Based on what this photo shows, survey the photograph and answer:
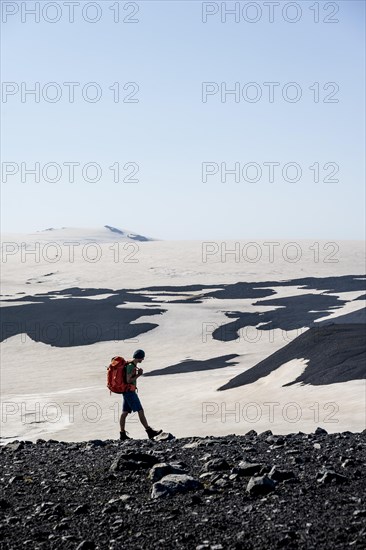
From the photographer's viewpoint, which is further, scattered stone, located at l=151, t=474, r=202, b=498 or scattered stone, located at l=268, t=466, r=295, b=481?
scattered stone, located at l=268, t=466, r=295, b=481

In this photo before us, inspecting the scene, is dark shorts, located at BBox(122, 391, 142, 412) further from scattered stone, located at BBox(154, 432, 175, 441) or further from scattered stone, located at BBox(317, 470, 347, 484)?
scattered stone, located at BBox(317, 470, 347, 484)

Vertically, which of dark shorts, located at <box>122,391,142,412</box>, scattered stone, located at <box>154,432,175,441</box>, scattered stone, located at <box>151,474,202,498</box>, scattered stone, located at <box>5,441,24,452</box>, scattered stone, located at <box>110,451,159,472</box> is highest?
scattered stone, located at <box>151,474,202,498</box>

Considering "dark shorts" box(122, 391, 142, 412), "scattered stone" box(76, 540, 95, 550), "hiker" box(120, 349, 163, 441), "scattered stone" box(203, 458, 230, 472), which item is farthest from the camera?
"dark shorts" box(122, 391, 142, 412)

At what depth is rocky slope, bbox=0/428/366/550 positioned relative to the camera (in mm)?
6582

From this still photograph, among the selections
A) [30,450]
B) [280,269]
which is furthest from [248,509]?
[280,269]

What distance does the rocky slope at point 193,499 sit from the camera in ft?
21.6

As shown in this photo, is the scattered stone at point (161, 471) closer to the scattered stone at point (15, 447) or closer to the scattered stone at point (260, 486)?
the scattered stone at point (260, 486)

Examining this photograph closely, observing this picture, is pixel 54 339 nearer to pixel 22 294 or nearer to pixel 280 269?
pixel 22 294

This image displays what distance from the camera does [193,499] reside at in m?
7.57

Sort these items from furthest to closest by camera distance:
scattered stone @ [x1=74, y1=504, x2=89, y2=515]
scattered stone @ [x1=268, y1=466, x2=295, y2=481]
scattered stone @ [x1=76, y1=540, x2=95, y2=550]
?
scattered stone @ [x1=268, y1=466, x2=295, y2=481]
scattered stone @ [x1=74, y1=504, x2=89, y2=515]
scattered stone @ [x1=76, y1=540, x2=95, y2=550]

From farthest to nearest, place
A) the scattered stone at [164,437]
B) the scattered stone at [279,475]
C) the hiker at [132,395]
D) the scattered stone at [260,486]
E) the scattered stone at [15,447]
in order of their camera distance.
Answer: the hiker at [132,395], the scattered stone at [164,437], the scattered stone at [15,447], the scattered stone at [279,475], the scattered stone at [260,486]

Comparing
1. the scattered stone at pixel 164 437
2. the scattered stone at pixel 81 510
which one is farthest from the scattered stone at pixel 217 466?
the scattered stone at pixel 164 437

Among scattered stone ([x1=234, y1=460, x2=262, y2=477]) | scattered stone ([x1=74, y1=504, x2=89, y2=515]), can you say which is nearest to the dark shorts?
scattered stone ([x1=234, y1=460, x2=262, y2=477])

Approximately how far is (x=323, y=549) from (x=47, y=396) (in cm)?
2599
